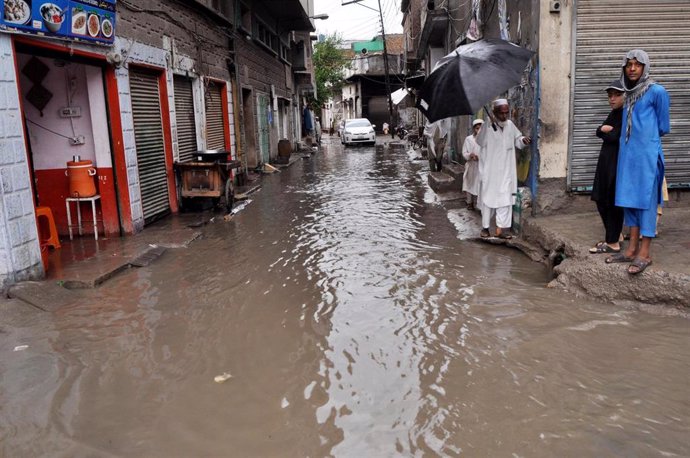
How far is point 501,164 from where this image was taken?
712cm

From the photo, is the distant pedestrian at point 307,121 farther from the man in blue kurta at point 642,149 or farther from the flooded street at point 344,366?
the man in blue kurta at point 642,149

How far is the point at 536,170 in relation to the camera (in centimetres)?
725

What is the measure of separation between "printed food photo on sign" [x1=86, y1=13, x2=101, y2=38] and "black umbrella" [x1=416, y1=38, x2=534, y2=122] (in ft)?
14.3

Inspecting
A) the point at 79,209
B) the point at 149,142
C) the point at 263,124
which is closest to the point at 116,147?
the point at 79,209

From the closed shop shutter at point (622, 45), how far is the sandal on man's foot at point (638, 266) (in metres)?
2.88

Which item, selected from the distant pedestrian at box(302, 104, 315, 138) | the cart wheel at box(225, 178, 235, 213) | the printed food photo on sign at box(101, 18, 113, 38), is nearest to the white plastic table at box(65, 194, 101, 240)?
the printed food photo on sign at box(101, 18, 113, 38)

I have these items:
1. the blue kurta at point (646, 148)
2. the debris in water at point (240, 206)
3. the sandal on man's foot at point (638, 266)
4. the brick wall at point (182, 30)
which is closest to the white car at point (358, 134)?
the brick wall at point (182, 30)

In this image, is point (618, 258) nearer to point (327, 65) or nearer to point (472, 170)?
point (472, 170)

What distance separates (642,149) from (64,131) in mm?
7384

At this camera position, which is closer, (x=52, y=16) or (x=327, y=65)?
(x=52, y=16)

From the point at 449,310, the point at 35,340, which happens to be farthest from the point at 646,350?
the point at 35,340

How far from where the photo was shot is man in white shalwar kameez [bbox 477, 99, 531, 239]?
23.2 feet

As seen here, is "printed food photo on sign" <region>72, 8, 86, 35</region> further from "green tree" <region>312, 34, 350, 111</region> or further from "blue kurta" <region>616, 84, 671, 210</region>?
"green tree" <region>312, 34, 350, 111</region>

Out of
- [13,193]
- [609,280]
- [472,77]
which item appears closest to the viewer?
[609,280]
